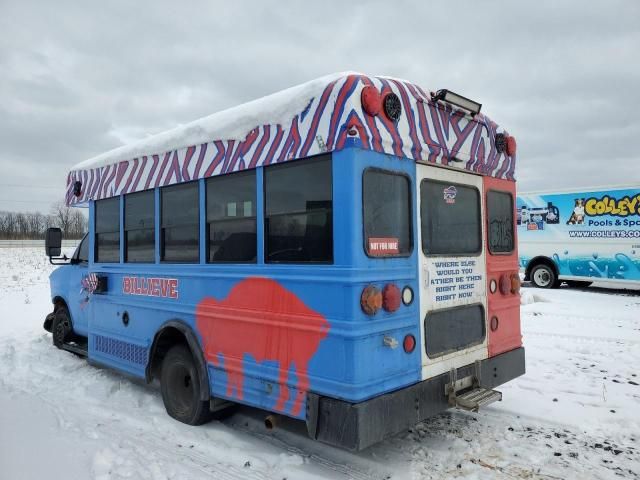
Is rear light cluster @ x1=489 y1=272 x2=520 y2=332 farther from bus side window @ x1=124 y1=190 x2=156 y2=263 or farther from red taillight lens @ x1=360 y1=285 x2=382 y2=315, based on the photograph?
bus side window @ x1=124 y1=190 x2=156 y2=263

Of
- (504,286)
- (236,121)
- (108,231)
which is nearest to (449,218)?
(504,286)

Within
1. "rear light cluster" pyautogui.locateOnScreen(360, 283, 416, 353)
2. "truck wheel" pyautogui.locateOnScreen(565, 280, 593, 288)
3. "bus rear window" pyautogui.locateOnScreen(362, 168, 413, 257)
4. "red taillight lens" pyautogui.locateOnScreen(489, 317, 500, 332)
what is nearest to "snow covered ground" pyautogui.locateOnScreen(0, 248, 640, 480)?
"red taillight lens" pyautogui.locateOnScreen(489, 317, 500, 332)

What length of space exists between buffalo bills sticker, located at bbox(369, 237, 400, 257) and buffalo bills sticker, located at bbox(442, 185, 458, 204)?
81 centimetres

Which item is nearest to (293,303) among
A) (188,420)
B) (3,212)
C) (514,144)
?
(188,420)

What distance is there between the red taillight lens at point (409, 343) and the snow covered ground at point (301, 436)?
33.6 inches

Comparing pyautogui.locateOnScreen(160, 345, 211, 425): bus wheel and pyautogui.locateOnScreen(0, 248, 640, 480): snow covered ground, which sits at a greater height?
pyautogui.locateOnScreen(160, 345, 211, 425): bus wheel

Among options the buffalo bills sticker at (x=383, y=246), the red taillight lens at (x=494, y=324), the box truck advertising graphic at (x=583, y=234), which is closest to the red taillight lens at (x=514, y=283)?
the red taillight lens at (x=494, y=324)

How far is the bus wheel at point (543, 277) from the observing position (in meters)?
14.4

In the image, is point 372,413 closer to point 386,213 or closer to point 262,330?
point 262,330

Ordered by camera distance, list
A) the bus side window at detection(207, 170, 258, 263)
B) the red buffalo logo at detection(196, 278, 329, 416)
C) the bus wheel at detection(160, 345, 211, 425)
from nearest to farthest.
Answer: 1. the red buffalo logo at detection(196, 278, 329, 416)
2. the bus side window at detection(207, 170, 258, 263)
3. the bus wheel at detection(160, 345, 211, 425)

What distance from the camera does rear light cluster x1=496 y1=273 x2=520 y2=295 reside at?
4.47 meters

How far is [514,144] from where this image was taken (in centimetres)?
470

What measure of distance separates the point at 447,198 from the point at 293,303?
1.56 m

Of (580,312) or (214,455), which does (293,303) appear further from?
(580,312)
